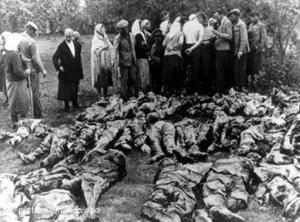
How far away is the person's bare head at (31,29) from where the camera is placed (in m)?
8.33

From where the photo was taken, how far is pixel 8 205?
471cm

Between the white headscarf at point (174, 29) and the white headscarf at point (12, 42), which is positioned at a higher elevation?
the white headscarf at point (174, 29)

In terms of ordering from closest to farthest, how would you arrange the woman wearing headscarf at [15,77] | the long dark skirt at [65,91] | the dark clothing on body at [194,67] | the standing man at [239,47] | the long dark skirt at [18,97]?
the woman wearing headscarf at [15,77], the long dark skirt at [18,97], the standing man at [239,47], the long dark skirt at [65,91], the dark clothing on body at [194,67]

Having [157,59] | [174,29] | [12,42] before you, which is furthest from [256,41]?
[12,42]

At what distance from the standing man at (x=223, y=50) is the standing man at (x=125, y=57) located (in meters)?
1.80

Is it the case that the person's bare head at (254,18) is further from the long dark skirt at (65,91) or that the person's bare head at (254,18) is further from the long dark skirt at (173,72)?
the long dark skirt at (65,91)

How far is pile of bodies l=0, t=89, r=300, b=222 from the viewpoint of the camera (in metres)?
4.55

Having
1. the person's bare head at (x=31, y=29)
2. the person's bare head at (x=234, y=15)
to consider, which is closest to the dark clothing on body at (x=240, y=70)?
Answer: the person's bare head at (x=234, y=15)

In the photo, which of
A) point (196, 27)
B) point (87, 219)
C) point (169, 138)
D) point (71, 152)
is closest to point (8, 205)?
point (87, 219)

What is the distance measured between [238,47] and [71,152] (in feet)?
15.5

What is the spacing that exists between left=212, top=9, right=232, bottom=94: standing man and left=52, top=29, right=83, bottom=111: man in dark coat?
2988mm

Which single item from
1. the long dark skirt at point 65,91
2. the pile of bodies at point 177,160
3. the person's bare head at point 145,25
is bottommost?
the pile of bodies at point 177,160

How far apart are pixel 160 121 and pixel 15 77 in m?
2.86

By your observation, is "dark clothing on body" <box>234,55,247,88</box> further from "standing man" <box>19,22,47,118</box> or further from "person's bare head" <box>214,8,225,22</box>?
"standing man" <box>19,22,47,118</box>
